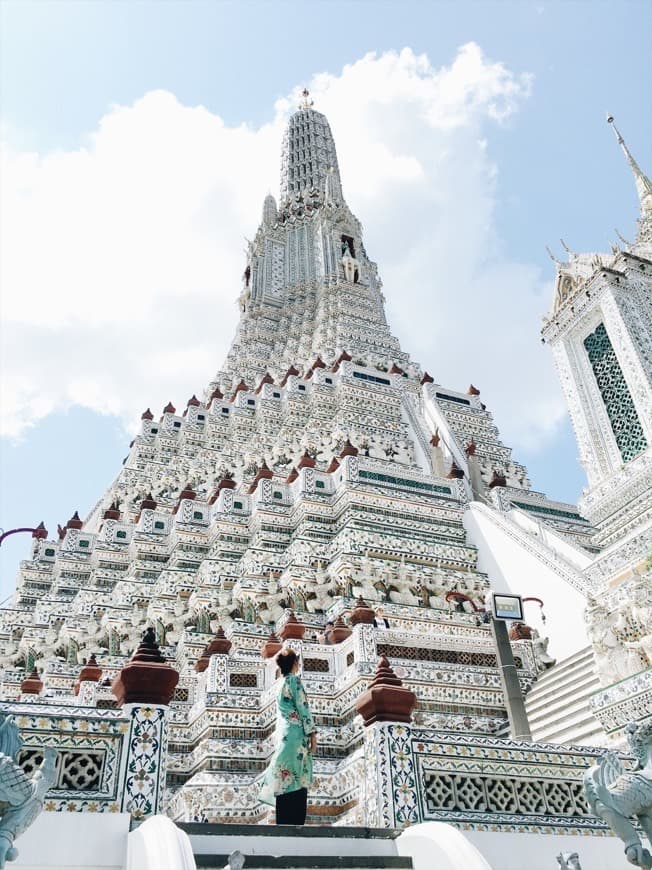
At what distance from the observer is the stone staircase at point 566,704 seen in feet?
27.8

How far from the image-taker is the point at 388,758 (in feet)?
16.5

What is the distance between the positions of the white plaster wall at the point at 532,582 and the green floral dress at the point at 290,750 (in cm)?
791

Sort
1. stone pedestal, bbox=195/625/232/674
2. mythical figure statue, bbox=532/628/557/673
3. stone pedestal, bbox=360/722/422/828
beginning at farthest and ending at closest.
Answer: mythical figure statue, bbox=532/628/557/673, stone pedestal, bbox=195/625/232/674, stone pedestal, bbox=360/722/422/828

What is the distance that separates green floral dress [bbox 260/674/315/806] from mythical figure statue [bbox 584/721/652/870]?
1867 millimetres

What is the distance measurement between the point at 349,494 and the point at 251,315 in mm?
19154

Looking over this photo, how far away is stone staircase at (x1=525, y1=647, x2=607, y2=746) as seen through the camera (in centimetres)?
846

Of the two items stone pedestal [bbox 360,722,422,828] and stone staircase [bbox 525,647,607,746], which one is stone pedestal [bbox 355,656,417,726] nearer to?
stone pedestal [bbox 360,722,422,828]

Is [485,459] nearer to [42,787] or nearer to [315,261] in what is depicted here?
[315,261]

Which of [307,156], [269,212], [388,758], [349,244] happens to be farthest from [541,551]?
[307,156]

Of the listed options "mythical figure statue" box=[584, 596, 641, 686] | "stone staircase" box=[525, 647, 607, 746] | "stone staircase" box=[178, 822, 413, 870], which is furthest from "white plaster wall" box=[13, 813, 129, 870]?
"mythical figure statue" box=[584, 596, 641, 686]

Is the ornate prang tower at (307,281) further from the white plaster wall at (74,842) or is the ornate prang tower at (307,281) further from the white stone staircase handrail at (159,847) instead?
the white stone staircase handrail at (159,847)

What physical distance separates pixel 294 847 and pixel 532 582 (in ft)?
33.3

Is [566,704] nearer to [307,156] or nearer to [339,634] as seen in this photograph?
[339,634]

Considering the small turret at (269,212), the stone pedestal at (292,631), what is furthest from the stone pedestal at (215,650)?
the small turret at (269,212)
